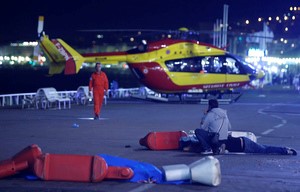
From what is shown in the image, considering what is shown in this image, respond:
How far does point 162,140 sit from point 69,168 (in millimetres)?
4583

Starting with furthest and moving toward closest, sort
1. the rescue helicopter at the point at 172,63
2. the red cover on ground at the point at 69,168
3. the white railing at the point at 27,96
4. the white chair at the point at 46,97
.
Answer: the rescue helicopter at the point at 172,63 < the white railing at the point at 27,96 < the white chair at the point at 46,97 < the red cover on ground at the point at 69,168

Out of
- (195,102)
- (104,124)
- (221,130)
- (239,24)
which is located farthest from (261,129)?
(239,24)

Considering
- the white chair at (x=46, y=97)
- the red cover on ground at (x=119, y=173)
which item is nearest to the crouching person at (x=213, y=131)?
the red cover on ground at (x=119, y=173)

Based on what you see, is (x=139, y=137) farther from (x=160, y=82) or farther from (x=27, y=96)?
(x=160, y=82)

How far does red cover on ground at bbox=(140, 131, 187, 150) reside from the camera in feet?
50.1

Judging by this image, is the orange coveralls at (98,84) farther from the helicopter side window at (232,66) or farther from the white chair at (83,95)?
the helicopter side window at (232,66)

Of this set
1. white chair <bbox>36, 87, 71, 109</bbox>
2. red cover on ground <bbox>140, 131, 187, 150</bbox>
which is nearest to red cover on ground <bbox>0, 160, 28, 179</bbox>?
red cover on ground <bbox>140, 131, 187, 150</bbox>

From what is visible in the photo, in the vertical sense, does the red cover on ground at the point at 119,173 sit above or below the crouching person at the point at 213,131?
below

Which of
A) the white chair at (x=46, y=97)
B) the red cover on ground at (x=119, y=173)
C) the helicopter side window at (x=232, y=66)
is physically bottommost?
the red cover on ground at (x=119, y=173)

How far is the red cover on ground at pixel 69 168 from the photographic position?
11.0 metres

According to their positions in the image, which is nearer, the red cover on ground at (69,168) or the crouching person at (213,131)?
the red cover on ground at (69,168)

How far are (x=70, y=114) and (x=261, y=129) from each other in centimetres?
917

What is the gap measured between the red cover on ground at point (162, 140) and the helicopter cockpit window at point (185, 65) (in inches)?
825

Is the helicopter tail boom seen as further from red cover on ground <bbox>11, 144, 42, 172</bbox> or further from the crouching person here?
red cover on ground <bbox>11, 144, 42, 172</bbox>
